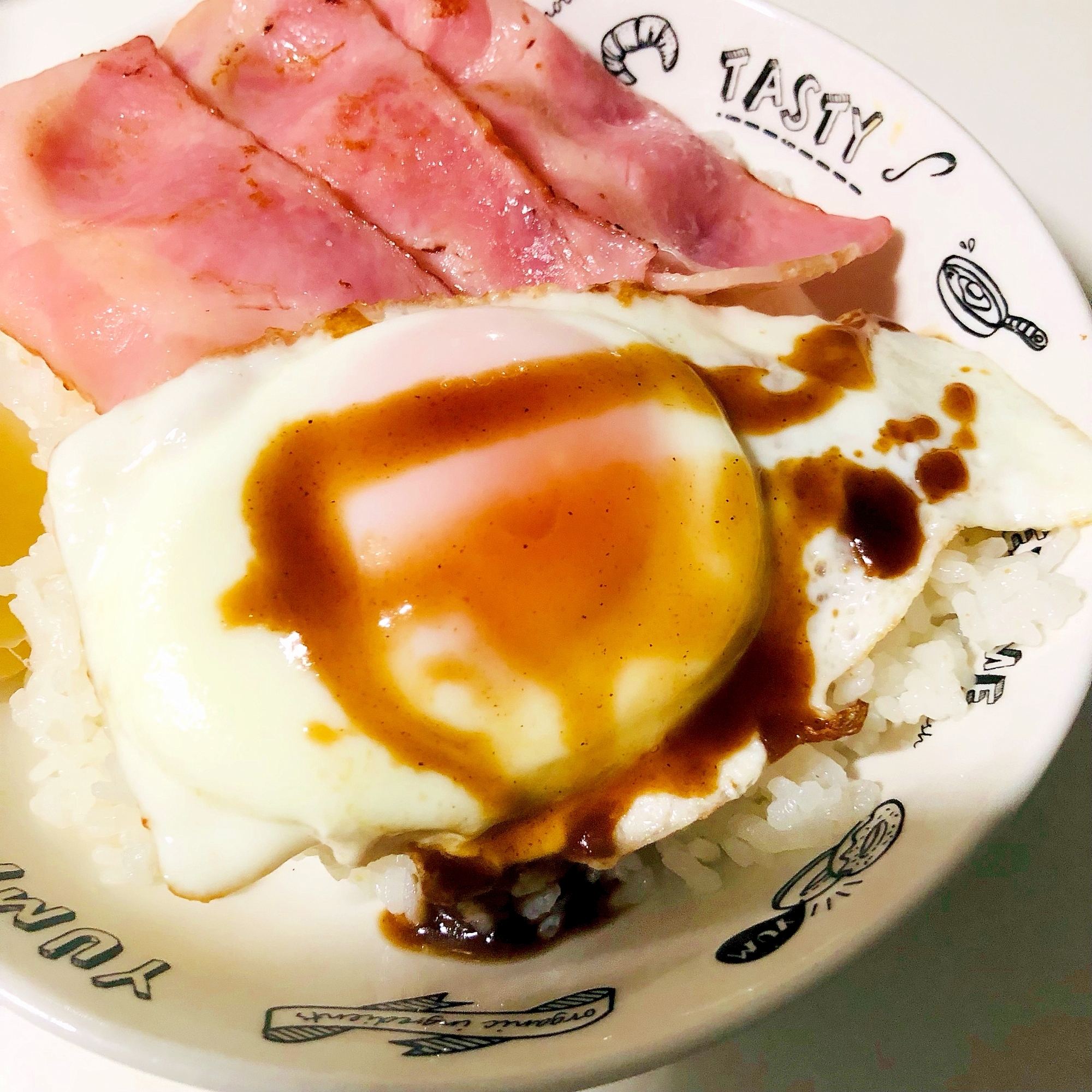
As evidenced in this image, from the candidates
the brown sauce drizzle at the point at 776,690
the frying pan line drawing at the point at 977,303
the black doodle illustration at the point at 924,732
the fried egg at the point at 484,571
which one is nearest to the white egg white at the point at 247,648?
the fried egg at the point at 484,571

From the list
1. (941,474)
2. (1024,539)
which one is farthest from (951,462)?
(1024,539)

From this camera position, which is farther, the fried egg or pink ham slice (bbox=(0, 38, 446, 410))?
pink ham slice (bbox=(0, 38, 446, 410))

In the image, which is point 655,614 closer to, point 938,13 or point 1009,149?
point 1009,149

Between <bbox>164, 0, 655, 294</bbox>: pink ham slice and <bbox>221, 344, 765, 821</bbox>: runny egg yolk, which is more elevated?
<bbox>164, 0, 655, 294</bbox>: pink ham slice

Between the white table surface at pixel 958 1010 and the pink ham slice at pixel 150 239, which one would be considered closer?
the white table surface at pixel 958 1010

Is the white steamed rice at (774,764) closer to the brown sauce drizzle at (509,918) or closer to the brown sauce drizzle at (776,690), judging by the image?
the brown sauce drizzle at (509,918)

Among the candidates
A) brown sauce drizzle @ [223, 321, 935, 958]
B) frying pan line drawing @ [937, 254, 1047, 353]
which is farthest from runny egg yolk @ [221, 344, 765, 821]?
frying pan line drawing @ [937, 254, 1047, 353]

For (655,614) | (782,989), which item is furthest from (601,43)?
(782,989)

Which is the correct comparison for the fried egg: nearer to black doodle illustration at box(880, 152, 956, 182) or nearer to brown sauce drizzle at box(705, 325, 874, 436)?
brown sauce drizzle at box(705, 325, 874, 436)
